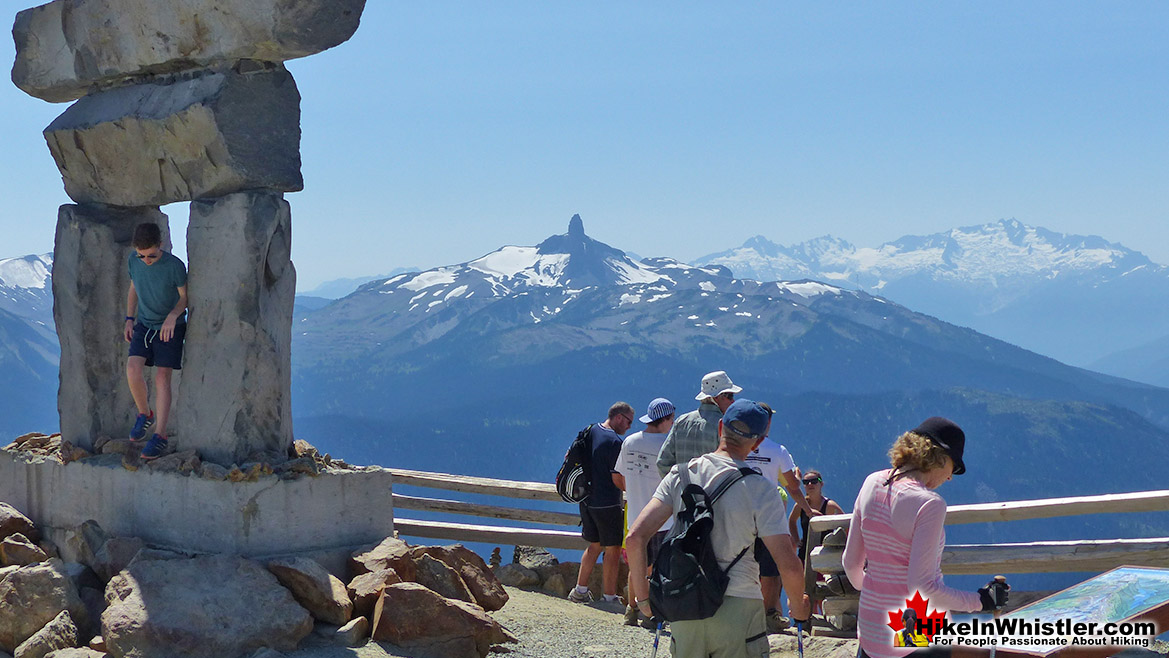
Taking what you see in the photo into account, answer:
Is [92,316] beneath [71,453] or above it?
above

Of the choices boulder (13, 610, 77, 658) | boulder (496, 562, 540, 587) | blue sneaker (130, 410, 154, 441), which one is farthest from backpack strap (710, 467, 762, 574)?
boulder (496, 562, 540, 587)

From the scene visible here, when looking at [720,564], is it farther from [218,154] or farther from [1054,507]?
[218,154]

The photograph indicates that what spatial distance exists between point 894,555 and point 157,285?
217 inches

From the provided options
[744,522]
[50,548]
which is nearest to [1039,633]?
[744,522]

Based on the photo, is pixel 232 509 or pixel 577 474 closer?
pixel 232 509

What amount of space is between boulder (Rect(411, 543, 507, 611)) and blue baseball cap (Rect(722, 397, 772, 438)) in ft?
10.9

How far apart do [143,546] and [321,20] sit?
3.57 metres

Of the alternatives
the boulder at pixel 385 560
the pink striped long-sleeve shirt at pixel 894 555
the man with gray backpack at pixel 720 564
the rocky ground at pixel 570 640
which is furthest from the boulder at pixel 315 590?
the pink striped long-sleeve shirt at pixel 894 555

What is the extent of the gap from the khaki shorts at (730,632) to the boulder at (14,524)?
5675 millimetres

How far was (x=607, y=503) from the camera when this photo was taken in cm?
834

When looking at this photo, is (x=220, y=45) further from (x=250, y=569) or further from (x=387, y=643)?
(x=387, y=643)

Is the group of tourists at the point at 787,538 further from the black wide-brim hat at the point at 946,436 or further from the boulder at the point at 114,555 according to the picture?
the boulder at the point at 114,555

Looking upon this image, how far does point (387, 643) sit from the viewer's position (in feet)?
21.0

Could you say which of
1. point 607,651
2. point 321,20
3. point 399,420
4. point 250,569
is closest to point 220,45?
point 321,20
